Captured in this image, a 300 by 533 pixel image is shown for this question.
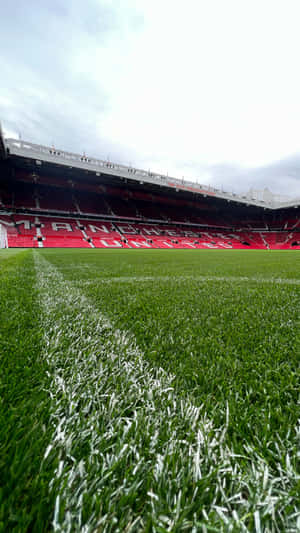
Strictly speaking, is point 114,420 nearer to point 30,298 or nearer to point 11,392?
point 11,392

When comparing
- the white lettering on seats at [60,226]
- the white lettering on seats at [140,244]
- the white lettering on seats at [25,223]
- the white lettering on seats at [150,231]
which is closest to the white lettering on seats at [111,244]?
the white lettering on seats at [140,244]

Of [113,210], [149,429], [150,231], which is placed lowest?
[149,429]

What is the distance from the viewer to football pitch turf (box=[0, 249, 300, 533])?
0.28 m

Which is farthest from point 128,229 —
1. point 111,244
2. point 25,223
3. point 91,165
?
point 25,223

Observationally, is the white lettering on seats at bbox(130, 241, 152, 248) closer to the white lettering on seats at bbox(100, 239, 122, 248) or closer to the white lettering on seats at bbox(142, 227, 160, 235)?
the white lettering on seats at bbox(100, 239, 122, 248)

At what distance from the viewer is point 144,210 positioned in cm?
→ 2570

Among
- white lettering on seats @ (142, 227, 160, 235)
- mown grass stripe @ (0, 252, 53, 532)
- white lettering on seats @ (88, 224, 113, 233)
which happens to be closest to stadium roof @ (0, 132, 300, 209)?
white lettering on seats @ (142, 227, 160, 235)

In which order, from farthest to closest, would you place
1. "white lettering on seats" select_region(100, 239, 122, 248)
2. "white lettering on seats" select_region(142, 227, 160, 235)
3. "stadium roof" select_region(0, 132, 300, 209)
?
"white lettering on seats" select_region(142, 227, 160, 235), "white lettering on seats" select_region(100, 239, 122, 248), "stadium roof" select_region(0, 132, 300, 209)

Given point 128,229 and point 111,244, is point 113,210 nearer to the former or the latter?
point 128,229

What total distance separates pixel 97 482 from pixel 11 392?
29 centimetres

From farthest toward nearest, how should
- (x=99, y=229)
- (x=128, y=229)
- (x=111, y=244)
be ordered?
(x=128, y=229) < (x=99, y=229) < (x=111, y=244)

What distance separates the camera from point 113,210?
23.9 m

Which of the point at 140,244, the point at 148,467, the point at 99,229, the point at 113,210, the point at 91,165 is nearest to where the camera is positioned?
the point at 148,467

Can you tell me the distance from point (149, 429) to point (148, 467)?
77 millimetres
